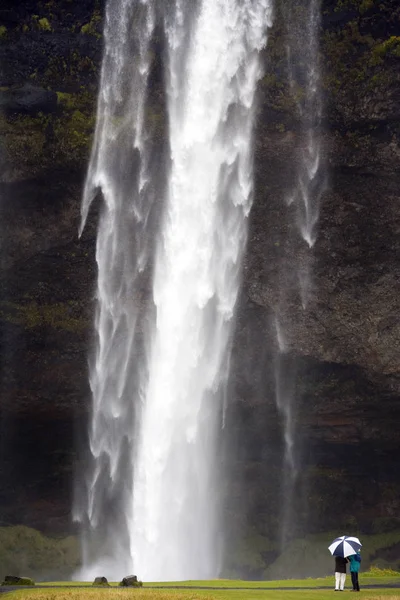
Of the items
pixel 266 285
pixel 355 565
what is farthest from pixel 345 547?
Result: pixel 266 285

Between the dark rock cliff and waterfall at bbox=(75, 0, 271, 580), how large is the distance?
736 mm

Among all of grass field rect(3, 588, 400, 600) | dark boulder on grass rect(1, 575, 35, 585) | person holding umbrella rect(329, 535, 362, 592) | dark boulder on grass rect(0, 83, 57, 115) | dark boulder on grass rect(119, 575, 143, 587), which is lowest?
grass field rect(3, 588, 400, 600)

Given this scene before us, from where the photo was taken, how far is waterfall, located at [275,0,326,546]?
38.7 m

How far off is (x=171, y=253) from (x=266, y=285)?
4.50m

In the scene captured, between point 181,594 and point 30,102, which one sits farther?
point 30,102

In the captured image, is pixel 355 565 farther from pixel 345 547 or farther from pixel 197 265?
pixel 197 265

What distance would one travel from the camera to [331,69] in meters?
39.0

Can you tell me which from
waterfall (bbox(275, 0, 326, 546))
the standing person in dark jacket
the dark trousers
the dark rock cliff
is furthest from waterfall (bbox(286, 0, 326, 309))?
the dark trousers

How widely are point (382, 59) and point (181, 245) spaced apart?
39.2 ft

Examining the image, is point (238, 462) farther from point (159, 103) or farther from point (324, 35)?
point (324, 35)

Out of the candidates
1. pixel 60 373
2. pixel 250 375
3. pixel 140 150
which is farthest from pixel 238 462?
pixel 140 150

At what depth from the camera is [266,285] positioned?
3894 centimetres

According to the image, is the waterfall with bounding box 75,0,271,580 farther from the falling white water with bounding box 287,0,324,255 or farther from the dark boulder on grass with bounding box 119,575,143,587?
the dark boulder on grass with bounding box 119,575,143,587

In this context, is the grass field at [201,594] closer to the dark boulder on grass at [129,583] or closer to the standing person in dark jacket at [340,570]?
the standing person in dark jacket at [340,570]
